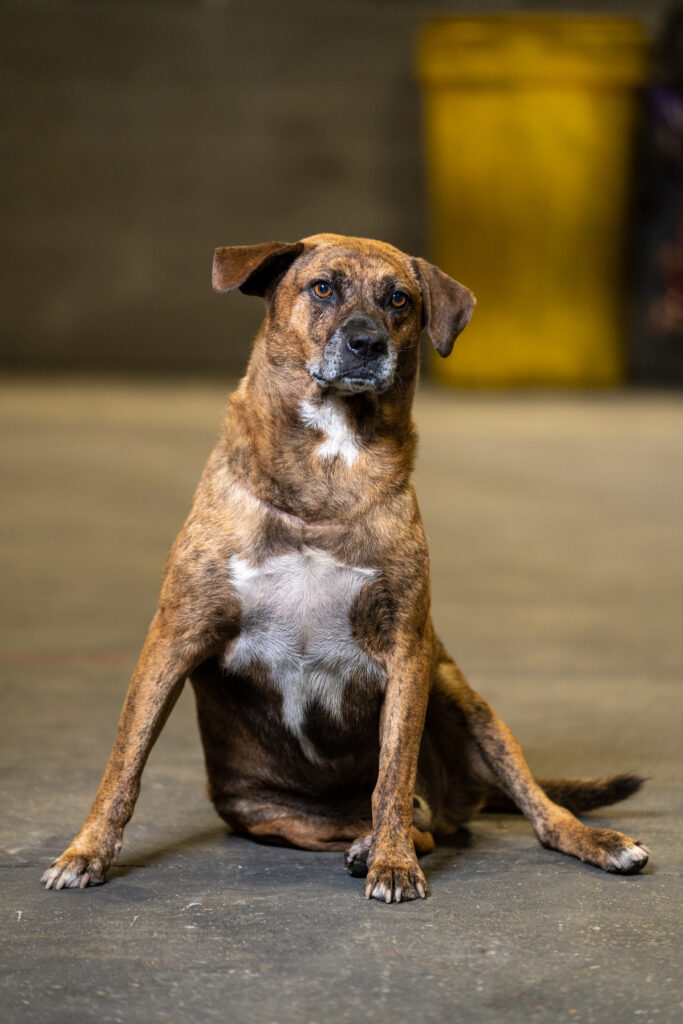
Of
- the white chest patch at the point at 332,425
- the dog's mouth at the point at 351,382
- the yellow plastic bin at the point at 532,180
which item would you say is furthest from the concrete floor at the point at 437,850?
the yellow plastic bin at the point at 532,180

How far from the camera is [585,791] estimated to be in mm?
3092

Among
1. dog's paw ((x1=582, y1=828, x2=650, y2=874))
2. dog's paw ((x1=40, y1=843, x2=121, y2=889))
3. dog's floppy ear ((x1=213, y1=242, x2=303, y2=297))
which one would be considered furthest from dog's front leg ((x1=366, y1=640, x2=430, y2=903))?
dog's floppy ear ((x1=213, y1=242, x2=303, y2=297))

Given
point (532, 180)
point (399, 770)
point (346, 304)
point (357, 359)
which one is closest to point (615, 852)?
point (399, 770)

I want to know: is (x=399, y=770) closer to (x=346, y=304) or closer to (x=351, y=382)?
(x=351, y=382)

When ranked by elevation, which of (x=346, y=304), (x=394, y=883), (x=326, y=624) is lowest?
(x=394, y=883)

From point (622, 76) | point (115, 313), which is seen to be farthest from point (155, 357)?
point (622, 76)

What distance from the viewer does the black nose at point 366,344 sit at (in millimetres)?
2768

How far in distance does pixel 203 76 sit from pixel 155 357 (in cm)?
207

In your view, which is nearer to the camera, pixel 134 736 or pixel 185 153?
pixel 134 736

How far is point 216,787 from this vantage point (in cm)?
296

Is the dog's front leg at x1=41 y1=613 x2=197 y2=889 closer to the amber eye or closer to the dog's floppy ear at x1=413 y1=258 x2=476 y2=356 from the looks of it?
the amber eye

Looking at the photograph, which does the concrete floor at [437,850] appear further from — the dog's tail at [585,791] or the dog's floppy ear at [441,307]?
the dog's floppy ear at [441,307]

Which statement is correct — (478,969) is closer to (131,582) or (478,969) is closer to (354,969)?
(354,969)

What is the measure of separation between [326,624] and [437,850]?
1.85ft
